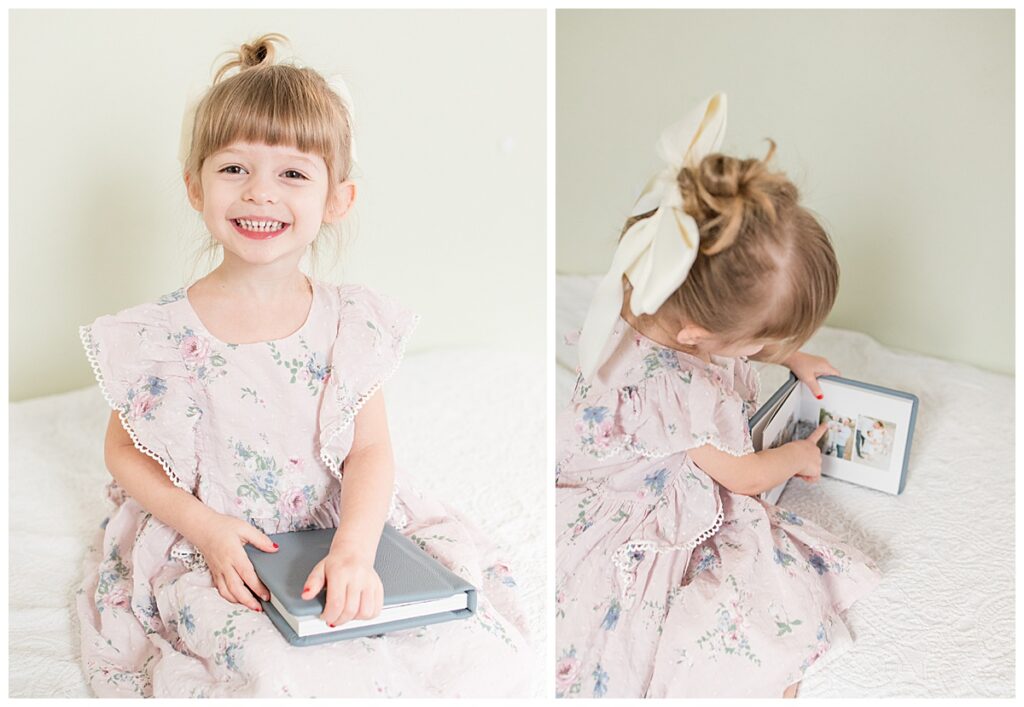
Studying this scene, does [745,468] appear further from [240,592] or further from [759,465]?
[240,592]

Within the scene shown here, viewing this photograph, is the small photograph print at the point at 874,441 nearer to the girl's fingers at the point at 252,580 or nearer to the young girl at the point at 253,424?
the young girl at the point at 253,424

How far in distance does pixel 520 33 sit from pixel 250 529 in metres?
1.08

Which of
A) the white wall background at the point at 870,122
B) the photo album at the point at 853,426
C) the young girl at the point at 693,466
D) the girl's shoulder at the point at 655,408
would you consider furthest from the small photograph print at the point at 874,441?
the white wall background at the point at 870,122

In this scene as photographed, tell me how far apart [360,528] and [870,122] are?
1118 mm

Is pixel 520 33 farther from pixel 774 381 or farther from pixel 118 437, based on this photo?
pixel 118 437

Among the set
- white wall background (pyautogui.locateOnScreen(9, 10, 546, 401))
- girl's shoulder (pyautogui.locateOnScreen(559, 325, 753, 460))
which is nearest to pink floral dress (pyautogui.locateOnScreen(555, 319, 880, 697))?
girl's shoulder (pyautogui.locateOnScreen(559, 325, 753, 460))

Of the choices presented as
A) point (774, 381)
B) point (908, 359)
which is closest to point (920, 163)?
point (908, 359)

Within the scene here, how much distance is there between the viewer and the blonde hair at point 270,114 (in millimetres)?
991

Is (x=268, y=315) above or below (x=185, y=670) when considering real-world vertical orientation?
above

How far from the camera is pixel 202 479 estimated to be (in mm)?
1037

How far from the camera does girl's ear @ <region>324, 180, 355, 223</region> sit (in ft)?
3.51

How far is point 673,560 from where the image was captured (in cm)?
105

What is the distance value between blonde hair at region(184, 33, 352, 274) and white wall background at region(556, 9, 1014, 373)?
0.78 metres

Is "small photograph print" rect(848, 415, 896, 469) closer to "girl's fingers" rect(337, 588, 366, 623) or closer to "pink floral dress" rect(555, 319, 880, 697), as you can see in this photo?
"pink floral dress" rect(555, 319, 880, 697)
